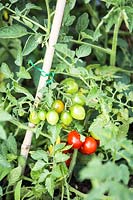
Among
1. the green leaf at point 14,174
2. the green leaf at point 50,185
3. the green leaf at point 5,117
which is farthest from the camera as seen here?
the green leaf at point 14,174

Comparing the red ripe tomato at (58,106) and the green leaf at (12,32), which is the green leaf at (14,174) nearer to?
the red ripe tomato at (58,106)

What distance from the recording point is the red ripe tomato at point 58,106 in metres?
1.37

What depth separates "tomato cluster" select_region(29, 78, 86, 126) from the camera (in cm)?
136

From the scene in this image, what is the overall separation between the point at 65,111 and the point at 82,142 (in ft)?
0.42

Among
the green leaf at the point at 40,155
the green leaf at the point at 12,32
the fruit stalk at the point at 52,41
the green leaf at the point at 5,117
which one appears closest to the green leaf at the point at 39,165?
the green leaf at the point at 40,155

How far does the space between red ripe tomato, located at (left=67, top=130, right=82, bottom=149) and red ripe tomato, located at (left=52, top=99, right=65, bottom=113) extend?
95 millimetres

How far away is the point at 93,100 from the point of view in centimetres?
138

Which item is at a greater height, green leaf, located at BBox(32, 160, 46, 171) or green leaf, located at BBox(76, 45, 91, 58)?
green leaf, located at BBox(76, 45, 91, 58)

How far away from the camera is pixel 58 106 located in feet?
4.52

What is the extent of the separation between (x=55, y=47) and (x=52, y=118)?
0.19 m

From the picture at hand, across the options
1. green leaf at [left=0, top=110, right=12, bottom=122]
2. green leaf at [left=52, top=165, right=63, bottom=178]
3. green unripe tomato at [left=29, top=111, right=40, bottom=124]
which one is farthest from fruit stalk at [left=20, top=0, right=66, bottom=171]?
green leaf at [left=0, top=110, right=12, bottom=122]

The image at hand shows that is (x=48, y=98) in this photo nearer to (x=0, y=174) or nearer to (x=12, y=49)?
(x=0, y=174)

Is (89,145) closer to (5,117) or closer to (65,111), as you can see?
(65,111)

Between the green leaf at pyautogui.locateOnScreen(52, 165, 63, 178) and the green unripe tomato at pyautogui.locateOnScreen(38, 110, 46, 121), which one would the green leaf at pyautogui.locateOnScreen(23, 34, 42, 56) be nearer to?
the green unripe tomato at pyautogui.locateOnScreen(38, 110, 46, 121)
